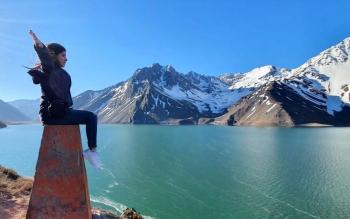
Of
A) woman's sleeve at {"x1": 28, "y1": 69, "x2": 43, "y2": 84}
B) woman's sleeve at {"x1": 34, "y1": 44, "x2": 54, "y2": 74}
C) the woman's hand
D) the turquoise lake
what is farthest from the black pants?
the turquoise lake

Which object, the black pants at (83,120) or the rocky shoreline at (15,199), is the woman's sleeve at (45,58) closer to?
the black pants at (83,120)

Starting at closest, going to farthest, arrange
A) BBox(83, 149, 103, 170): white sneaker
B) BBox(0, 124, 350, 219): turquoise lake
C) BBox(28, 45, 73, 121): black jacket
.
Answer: BBox(28, 45, 73, 121): black jacket, BBox(83, 149, 103, 170): white sneaker, BBox(0, 124, 350, 219): turquoise lake

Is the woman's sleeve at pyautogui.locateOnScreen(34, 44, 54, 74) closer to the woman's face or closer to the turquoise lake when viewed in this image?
the woman's face

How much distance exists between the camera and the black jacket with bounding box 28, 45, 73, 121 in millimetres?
7453

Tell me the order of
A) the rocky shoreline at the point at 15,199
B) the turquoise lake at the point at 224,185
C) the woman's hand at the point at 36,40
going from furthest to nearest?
the turquoise lake at the point at 224,185 → the rocky shoreline at the point at 15,199 → the woman's hand at the point at 36,40

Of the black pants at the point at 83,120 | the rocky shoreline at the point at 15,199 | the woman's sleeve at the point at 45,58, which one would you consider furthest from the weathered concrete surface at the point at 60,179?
the rocky shoreline at the point at 15,199

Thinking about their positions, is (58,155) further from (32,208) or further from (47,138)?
(32,208)

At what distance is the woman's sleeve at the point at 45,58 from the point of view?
24.1 feet

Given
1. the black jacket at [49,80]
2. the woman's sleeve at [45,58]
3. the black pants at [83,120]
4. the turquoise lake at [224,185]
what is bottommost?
the turquoise lake at [224,185]

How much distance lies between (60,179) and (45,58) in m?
2.70

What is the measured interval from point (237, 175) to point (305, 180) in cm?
1011

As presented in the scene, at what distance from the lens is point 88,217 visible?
8102 millimetres

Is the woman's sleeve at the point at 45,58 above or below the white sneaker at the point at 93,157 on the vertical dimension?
above

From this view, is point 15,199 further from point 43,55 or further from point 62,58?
point 43,55
